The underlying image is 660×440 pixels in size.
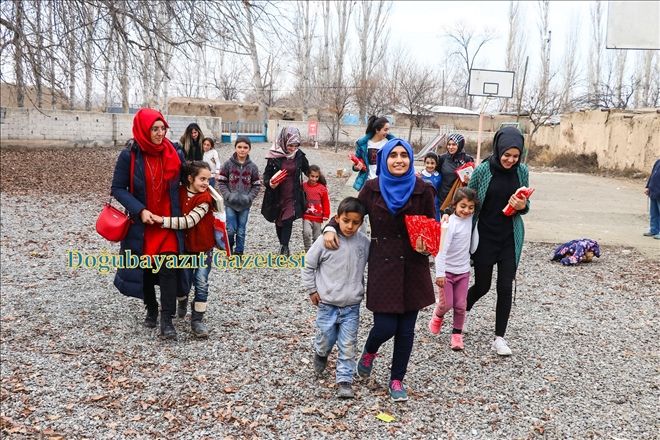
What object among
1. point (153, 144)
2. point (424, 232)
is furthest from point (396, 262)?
point (153, 144)

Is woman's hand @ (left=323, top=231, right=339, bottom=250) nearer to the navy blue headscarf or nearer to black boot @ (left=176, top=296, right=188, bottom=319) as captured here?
the navy blue headscarf

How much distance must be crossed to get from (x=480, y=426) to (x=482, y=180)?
189 centimetres

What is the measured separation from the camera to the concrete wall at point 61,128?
22920 millimetres

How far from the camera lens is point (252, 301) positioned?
609cm

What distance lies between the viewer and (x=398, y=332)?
382cm

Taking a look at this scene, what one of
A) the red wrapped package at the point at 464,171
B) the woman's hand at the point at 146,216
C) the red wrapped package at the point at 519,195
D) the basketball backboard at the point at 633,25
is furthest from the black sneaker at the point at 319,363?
the basketball backboard at the point at 633,25

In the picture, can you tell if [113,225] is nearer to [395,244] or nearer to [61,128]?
[395,244]

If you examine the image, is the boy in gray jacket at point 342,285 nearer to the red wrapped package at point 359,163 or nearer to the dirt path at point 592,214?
the red wrapped package at point 359,163

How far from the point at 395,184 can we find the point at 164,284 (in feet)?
7.11

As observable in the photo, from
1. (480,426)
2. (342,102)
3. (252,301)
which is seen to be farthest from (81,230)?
(342,102)

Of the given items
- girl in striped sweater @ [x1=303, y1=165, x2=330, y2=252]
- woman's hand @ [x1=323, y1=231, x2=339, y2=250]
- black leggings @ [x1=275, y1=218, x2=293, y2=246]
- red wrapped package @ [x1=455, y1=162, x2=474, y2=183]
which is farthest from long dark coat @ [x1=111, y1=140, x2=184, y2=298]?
red wrapped package @ [x1=455, y1=162, x2=474, y2=183]

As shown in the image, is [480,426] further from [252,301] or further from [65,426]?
[252,301]

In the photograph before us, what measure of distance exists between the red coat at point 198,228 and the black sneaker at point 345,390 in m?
1.67

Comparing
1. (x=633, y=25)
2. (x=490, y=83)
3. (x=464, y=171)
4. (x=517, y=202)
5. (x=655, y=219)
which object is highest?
(x=633, y=25)
